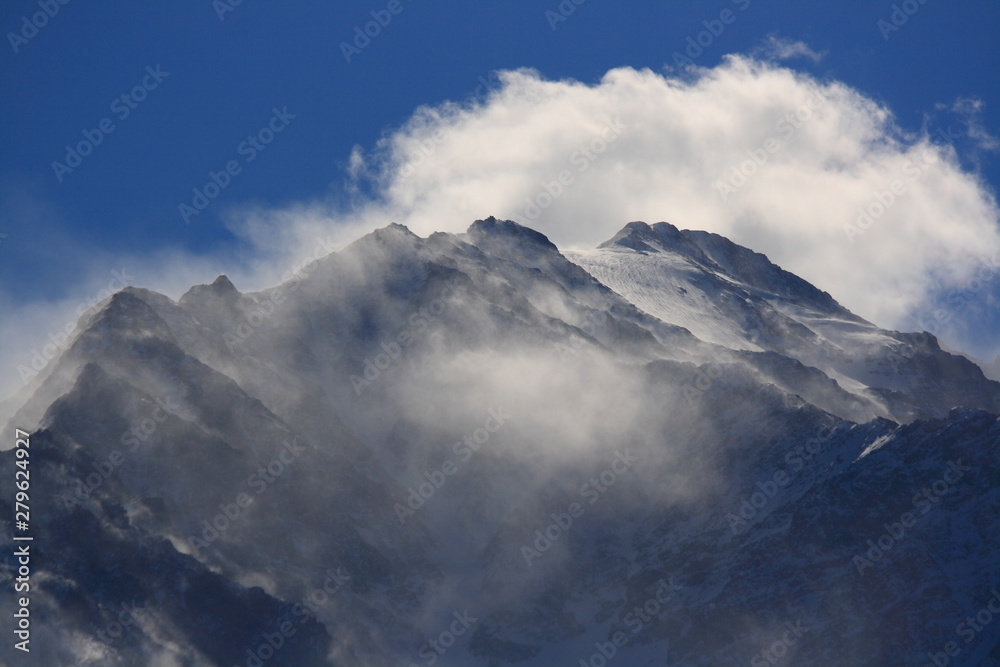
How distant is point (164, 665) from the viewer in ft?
652

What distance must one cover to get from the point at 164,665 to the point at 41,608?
69.0 ft

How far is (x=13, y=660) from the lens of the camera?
7382 inches

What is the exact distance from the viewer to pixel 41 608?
653 ft

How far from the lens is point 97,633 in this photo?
19875 cm

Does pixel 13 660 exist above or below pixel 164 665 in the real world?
below

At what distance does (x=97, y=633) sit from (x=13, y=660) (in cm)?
1429

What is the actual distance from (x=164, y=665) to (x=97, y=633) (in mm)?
11467

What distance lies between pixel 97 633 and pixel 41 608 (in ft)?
31.3
